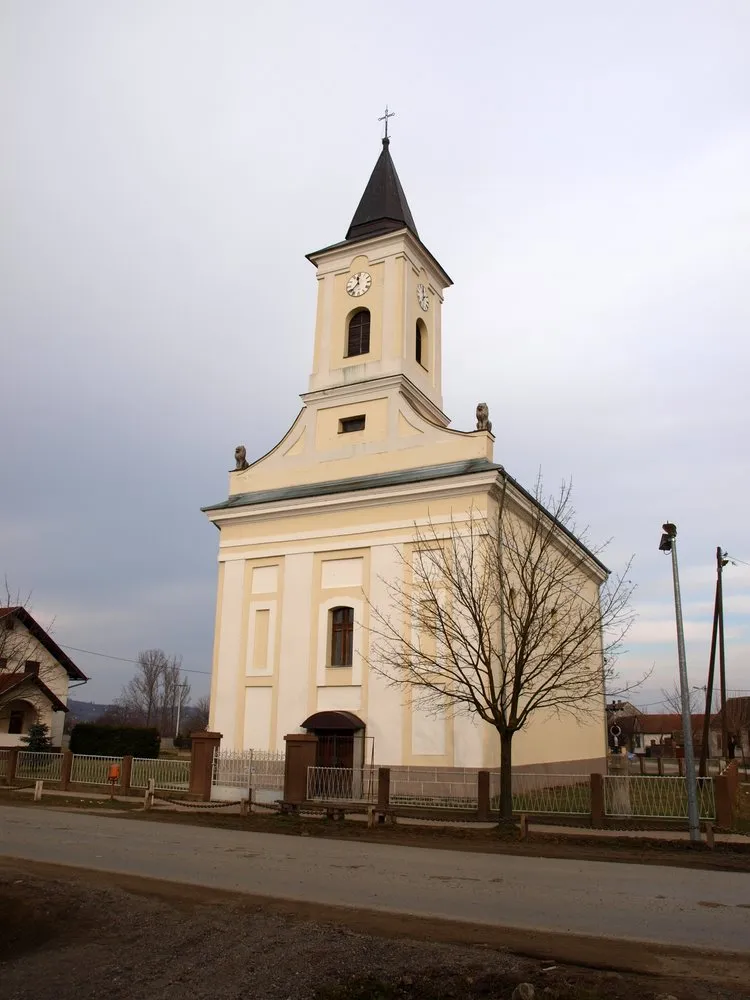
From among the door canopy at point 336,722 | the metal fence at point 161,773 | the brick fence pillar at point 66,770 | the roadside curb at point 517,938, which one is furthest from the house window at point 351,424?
the roadside curb at point 517,938

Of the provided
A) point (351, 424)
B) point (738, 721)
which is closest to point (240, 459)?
point (351, 424)

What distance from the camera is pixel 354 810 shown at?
18.1 m

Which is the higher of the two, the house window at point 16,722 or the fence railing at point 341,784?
the house window at point 16,722

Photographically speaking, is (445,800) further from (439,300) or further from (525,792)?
(439,300)

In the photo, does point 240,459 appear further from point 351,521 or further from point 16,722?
point 16,722

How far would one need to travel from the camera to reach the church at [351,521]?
2394cm

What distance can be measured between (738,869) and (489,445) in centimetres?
1502

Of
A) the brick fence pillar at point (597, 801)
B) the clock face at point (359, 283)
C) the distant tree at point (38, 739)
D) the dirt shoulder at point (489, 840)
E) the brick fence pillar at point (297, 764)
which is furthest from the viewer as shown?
the distant tree at point (38, 739)

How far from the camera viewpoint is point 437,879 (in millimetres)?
10391

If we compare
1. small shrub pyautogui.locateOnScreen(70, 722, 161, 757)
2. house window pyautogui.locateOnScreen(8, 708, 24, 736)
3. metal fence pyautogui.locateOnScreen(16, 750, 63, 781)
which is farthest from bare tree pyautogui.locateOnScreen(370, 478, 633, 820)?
house window pyautogui.locateOnScreen(8, 708, 24, 736)

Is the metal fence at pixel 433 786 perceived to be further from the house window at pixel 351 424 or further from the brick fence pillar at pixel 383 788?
the house window at pixel 351 424

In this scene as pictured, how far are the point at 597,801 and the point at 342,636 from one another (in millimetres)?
10872

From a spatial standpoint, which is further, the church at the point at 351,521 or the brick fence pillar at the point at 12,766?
the brick fence pillar at the point at 12,766

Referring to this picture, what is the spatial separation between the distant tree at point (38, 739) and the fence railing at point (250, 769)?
16453mm
